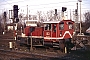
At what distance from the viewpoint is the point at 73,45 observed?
70.9ft

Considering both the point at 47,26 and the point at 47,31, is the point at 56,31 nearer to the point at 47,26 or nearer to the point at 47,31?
the point at 47,31

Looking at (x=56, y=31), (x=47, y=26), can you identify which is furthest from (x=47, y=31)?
(x=56, y=31)

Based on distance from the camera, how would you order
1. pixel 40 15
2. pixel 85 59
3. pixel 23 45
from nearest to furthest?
1. pixel 85 59
2. pixel 23 45
3. pixel 40 15

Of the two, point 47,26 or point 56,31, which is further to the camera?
point 47,26

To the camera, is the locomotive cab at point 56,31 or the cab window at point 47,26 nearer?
the locomotive cab at point 56,31

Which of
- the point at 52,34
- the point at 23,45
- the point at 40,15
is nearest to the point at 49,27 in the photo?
the point at 52,34

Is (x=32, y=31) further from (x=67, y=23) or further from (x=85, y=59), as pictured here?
(x=85, y=59)

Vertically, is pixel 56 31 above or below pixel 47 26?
below

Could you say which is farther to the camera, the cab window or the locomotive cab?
the cab window

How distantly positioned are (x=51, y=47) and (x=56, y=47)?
0.82 metres

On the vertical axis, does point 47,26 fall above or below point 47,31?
above

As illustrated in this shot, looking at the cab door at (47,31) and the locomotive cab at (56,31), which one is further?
the cab door at (47,31)

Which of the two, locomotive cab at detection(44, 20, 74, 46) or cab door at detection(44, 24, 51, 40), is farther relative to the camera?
cab door at detection(44, 24, 51, 40)

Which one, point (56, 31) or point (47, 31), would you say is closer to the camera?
point (56, 31)
